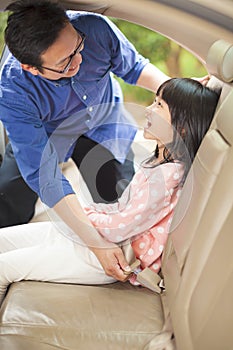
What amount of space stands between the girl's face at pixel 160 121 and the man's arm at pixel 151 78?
34cm

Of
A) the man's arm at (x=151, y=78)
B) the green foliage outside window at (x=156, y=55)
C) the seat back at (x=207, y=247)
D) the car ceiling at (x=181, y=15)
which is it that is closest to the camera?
the seat back at (x=207, y=247)

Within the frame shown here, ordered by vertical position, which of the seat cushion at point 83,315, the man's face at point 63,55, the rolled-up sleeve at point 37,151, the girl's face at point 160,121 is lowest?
the seat cushion at point 83,315

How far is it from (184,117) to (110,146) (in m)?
0.60

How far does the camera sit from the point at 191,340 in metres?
1.23

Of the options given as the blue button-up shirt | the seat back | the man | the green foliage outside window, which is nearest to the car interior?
the seat back

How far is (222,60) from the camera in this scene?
3.71ft

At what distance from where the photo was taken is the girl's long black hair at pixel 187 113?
1.32 m

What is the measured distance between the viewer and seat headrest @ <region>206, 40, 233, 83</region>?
112 centimetres

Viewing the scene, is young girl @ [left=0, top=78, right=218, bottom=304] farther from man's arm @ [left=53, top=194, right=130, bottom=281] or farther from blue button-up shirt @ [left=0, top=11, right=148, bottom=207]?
blue button-up shirt @ [left=0, top=11, right=148, bottom=207]

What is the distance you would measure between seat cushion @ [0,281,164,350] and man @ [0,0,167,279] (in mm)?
76

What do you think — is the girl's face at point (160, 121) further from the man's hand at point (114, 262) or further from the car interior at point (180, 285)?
the man's hand at point (114, 262)

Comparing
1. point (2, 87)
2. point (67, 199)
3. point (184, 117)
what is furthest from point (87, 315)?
point (2, 87)

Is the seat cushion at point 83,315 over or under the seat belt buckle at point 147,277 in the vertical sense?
under

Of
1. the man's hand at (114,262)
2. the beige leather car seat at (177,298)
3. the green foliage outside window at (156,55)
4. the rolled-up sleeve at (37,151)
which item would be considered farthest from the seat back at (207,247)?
the green foliage outside window at (156,55)
